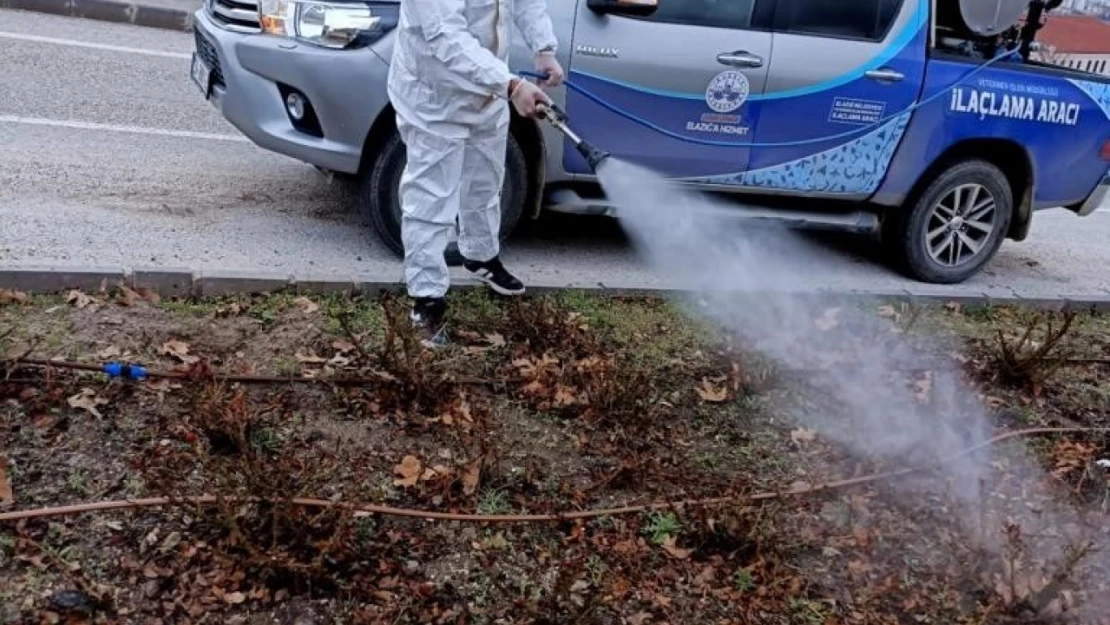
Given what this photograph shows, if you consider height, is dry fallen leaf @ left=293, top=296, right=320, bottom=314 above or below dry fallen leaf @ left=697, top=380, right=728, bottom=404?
above

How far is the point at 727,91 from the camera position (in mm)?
5367

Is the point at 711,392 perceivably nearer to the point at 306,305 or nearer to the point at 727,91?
the point at 306,305

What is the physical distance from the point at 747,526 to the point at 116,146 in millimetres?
5185

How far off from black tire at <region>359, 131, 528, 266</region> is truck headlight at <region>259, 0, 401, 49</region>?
1.67ft

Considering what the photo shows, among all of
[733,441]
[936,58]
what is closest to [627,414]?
[733,441]

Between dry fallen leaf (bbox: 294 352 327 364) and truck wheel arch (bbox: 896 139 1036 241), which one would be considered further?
truck wheel arch (bbox: 896 139 1036 241)

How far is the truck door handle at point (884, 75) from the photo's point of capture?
559cm

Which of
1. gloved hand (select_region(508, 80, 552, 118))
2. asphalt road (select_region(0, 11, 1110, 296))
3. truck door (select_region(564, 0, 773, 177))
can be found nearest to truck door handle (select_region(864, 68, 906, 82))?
truck door (select_region(564, 0, 773, 177))

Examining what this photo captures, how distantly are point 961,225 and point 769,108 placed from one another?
1.75 meters

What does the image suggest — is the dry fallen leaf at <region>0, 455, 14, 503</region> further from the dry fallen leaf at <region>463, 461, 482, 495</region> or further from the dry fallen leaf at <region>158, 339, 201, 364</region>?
the dry fallen leaf at <region>463, 461, 482, 495</region>

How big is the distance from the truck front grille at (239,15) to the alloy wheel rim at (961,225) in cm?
418

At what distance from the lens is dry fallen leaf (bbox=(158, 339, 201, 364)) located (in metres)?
3.80

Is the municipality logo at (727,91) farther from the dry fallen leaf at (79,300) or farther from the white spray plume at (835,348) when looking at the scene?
the dry fallen leaf at (79,300)

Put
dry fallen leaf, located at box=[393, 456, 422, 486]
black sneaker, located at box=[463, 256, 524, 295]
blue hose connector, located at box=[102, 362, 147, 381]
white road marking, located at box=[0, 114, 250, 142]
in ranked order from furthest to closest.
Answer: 1. white road marking, located at box=[0, 114, 250, 142]
2. black sneaker, located at box=[463, 256, 524, 295]
3. blue hose connector, located at box=[102, 362, 147, 381]
4. dry fallen leaf, located at box=[393, 456, 422, 486]
